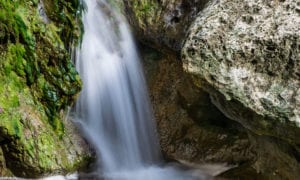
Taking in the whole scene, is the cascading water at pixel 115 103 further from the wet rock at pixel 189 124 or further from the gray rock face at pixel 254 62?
the gray rock face at pixel 254 62

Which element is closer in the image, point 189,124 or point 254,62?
point 254,62

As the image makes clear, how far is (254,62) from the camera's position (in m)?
3.27

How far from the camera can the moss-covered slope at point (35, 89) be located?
4172 millimetres

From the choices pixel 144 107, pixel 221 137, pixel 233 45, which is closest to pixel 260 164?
pixel 221 137

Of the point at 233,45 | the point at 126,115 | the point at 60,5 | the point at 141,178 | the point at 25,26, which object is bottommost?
the point at 141,178

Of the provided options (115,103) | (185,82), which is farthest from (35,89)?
(185,82)

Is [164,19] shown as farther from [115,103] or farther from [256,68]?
[256,68]

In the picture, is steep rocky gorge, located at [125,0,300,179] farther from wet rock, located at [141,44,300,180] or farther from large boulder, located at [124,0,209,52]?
large boulder, located at [124,0,209,52]

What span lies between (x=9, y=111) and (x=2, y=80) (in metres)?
0.36

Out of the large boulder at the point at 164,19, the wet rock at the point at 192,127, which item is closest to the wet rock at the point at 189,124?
the wet rock at the point at 192,127

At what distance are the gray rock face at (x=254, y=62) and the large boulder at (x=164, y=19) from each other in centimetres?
134

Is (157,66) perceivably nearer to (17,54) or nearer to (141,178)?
(141,178)

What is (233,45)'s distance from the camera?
334 centimetres

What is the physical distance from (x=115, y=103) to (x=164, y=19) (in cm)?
148
